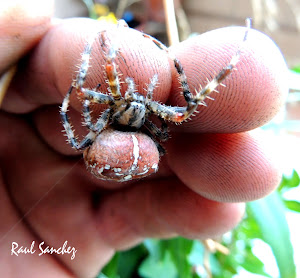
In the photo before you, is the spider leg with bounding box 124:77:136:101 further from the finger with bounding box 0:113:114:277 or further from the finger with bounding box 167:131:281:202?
the finger with bounding box 0:113:114:277

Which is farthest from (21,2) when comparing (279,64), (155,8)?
(155,8)

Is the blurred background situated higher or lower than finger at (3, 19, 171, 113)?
lower

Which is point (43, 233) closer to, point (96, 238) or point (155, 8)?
point (96, 238)

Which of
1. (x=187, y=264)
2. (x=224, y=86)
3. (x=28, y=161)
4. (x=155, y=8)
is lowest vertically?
(x=187, y=264)

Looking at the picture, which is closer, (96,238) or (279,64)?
(279,64)

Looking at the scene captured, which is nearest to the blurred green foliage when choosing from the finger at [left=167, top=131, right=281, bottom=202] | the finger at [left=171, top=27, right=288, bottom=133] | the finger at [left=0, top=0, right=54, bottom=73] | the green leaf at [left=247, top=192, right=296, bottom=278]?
the green leaf at [left=247, top=192, right=296, bottom=278]

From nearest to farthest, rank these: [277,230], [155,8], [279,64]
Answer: [279,64] < [277,230] < [155,8]
